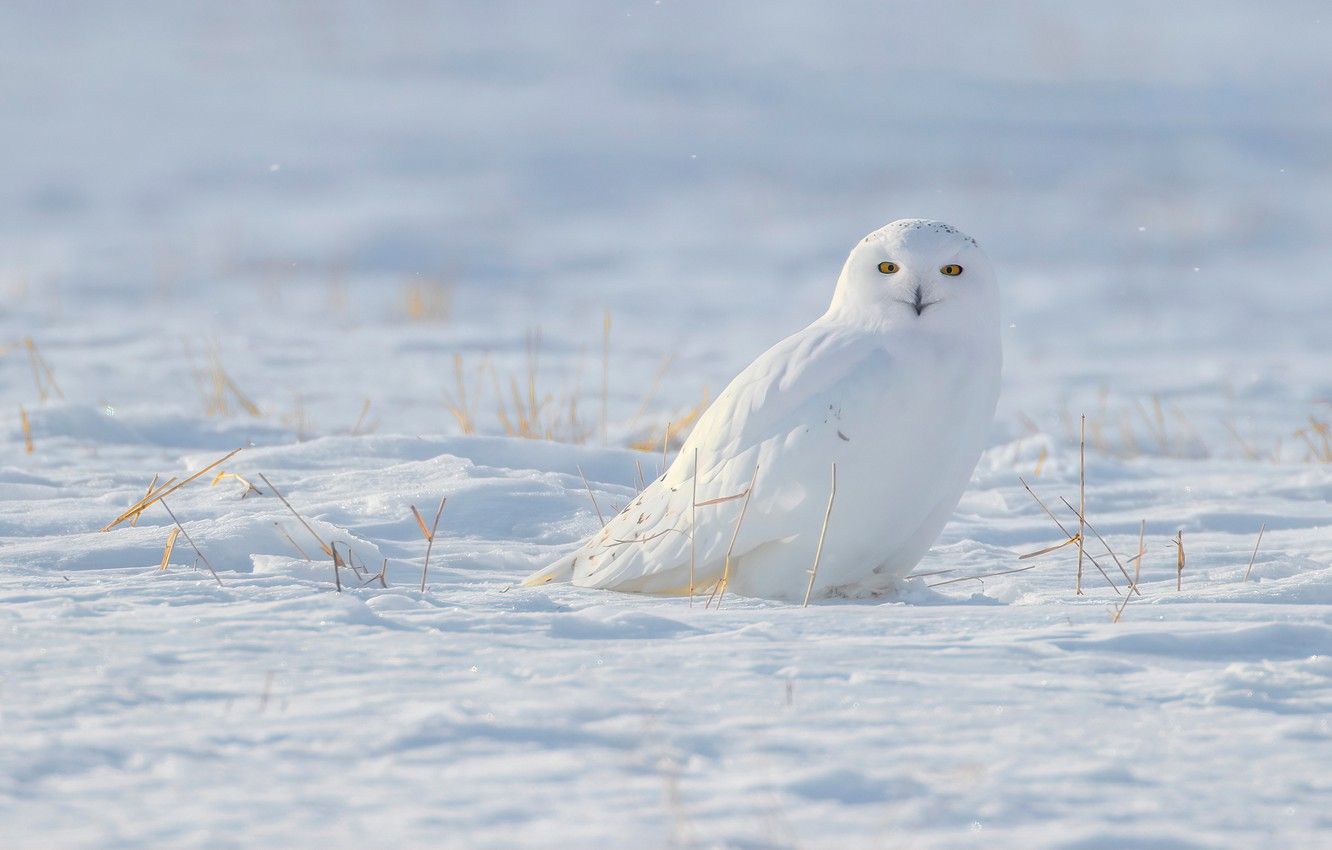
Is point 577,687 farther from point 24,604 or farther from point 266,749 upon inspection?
point 24,604

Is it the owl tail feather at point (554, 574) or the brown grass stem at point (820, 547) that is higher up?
the brown grass stem at point (820, 547)

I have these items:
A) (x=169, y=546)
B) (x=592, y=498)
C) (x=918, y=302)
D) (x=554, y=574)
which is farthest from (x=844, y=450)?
(x=169, y=546)

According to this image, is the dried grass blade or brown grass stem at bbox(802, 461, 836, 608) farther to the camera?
the dried grass blade

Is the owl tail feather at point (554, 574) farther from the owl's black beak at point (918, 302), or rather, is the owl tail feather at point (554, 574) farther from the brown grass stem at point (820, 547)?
the owl's black beak at point (918, 302)

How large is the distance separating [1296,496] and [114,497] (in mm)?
4229

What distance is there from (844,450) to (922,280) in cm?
48

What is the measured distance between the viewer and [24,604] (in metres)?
2.64

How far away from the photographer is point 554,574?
3447mm

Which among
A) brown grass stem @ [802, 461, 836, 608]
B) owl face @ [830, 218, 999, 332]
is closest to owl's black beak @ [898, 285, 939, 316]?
owl face @ [830, 218, 999, 332]

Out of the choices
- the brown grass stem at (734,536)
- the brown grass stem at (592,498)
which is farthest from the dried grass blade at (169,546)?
the brown grass stem at (734,536)

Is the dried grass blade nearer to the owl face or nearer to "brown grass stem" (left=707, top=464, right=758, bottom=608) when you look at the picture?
"brown grass stem" (left=707, top=464, right=758, bottom=608)

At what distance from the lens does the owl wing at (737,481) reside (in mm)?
3217

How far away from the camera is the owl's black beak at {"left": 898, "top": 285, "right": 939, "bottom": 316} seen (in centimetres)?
333

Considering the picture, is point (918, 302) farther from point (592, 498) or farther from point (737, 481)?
point (592, 498)
